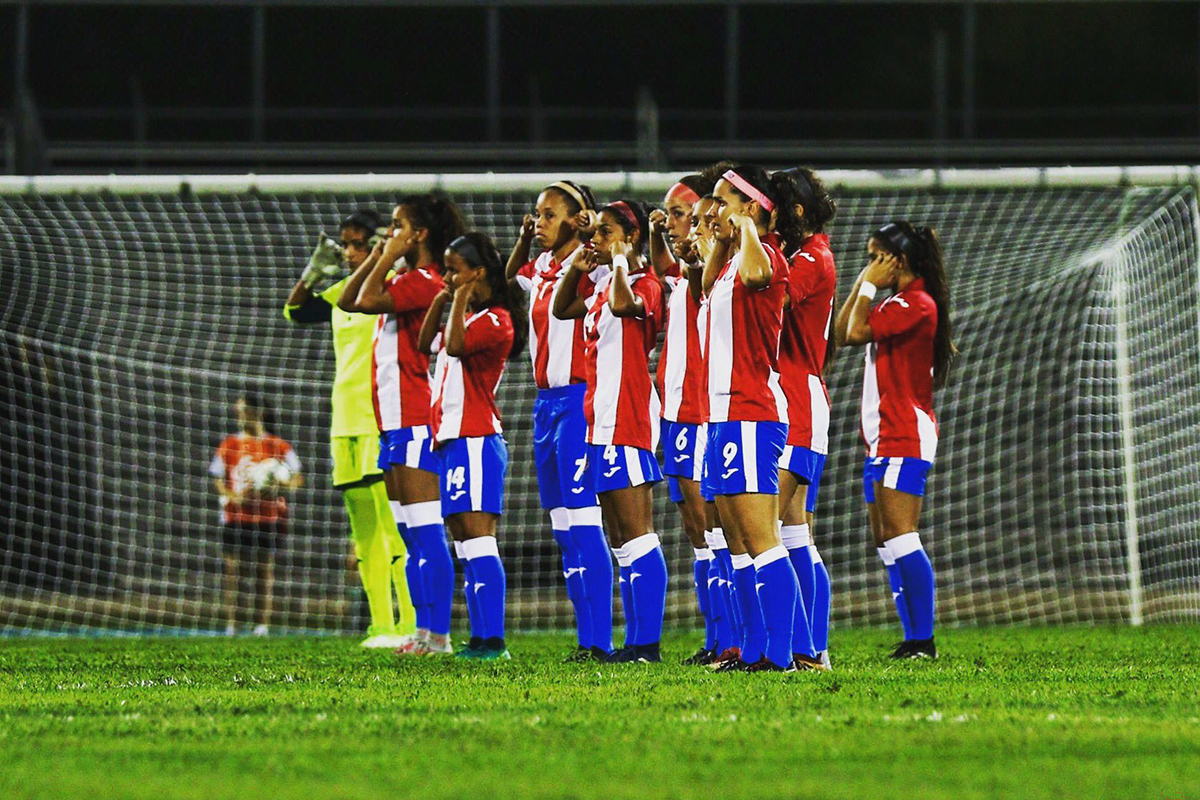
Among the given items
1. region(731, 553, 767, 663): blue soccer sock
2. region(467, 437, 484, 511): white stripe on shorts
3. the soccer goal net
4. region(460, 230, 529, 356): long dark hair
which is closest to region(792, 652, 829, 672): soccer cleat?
region(731, 553, 767, 663): blue soccer sock

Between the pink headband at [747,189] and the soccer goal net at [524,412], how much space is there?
156 inches

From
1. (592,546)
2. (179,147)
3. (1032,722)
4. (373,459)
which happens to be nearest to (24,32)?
(179,147)

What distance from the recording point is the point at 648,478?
6938mm

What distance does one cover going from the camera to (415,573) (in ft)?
26.5

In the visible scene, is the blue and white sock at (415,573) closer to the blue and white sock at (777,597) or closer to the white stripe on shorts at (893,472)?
the white stripe on shorts at (893,472)

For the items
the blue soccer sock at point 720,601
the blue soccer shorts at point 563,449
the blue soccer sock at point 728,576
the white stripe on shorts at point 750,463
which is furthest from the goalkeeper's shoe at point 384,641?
the white stripe on shorts at point 750,463

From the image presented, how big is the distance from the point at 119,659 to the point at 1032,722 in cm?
508

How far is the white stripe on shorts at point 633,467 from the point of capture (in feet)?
22.6

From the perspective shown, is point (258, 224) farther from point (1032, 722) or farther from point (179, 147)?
point (1032, 722)

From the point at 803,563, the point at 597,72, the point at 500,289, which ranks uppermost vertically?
the point at 597,72

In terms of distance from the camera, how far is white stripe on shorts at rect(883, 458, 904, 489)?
7.32 metres

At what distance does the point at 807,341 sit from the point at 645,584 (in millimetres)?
1246

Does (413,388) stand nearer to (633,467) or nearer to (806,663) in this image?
(633,467)

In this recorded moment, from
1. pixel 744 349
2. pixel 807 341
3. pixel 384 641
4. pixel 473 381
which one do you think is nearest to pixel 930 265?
pixel 807 341
